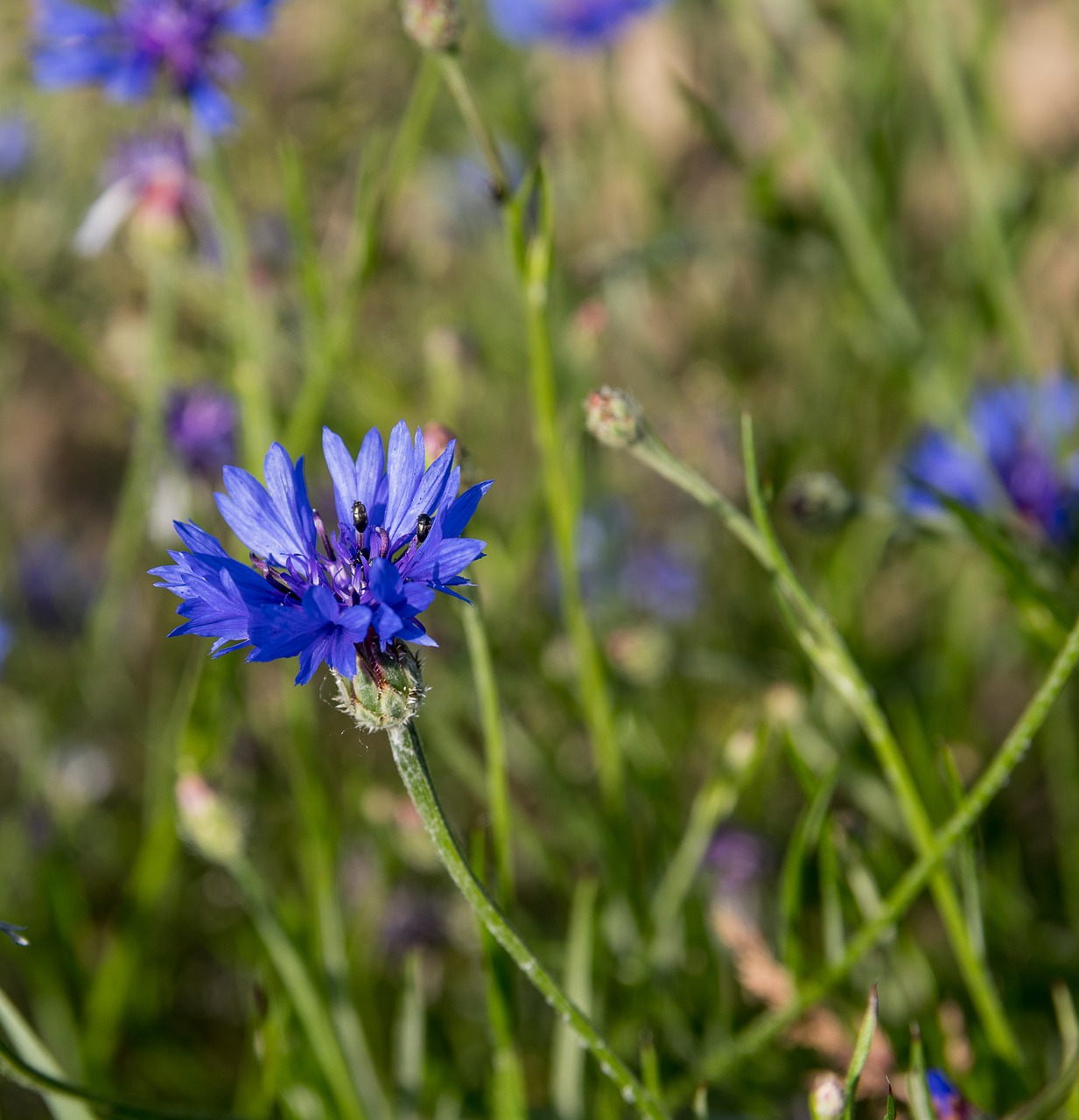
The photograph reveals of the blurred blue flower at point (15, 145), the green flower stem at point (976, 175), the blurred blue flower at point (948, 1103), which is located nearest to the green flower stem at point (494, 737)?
the blurred blue flower at point (948, 1103)

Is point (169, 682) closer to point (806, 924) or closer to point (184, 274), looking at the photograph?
point (184, 274)

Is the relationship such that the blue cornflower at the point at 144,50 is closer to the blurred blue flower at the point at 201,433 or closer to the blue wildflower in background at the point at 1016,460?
the blurred blue flower at the point at 201,433

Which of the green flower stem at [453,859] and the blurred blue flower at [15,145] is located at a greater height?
the blurred blue flower at [15,145]

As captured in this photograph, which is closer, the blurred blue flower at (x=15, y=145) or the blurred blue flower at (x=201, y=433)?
the blurred blue flower at (x=201, y=433)

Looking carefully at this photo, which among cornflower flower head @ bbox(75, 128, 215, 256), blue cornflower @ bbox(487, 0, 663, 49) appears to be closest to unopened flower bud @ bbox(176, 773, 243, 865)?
cornflower flower head @ bbox(75, 128, 215, 256)

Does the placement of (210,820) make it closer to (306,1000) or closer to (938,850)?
(306,1000)

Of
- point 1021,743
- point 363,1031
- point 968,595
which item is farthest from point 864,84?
point 363,1031
